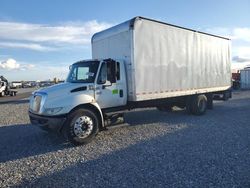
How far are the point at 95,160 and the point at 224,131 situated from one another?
472cm

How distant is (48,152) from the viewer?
7.63 meters

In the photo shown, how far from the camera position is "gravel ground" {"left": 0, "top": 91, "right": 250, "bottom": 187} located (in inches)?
212

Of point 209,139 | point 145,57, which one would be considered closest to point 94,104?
point 145,57

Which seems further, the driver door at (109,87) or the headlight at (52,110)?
the driver door at (109,87)

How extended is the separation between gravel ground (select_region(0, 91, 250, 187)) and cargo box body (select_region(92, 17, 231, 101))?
164cm

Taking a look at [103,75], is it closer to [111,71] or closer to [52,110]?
[111,71]

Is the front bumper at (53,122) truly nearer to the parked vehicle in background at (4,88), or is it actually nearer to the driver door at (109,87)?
the driver door at (109,87)

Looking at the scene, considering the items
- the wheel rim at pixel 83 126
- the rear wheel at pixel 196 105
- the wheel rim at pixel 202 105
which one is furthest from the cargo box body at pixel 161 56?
the wheel rim at pixel 83 126

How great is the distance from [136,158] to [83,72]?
3.71m

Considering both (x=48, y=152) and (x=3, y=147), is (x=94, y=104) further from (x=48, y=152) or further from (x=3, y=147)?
(x=3, y=147)

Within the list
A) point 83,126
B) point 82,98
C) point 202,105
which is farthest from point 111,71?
point 202,105

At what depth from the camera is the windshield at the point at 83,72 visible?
895cm

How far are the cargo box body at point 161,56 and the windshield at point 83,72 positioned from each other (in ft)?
3.77

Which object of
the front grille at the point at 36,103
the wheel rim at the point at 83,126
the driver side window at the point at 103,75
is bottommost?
the wheel rim at the point at 83,126
